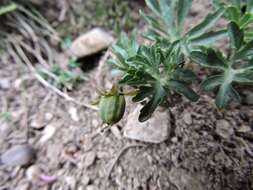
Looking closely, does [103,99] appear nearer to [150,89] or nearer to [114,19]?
[150,89]

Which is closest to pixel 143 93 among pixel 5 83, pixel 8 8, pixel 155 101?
pixel 155 101

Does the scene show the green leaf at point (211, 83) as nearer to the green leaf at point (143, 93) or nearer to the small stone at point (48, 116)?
the green leaf at point (143, 93)

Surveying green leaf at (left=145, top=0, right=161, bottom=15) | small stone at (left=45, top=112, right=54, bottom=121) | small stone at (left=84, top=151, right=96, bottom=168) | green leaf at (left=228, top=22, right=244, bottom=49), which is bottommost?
small stone at (left=84, top=151, right=96, bottom=168)

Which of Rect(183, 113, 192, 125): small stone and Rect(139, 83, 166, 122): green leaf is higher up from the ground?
Rect(139, 83, 166, 122): green leaf

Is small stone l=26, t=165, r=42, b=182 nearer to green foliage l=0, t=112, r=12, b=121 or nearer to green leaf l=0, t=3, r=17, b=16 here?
green foliage l=0, t=112, r=12, b=121

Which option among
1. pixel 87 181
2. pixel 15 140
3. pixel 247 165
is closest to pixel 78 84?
pixel 15 140

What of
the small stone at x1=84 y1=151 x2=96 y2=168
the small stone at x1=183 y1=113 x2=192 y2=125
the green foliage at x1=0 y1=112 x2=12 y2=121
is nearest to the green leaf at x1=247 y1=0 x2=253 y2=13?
the small stone at x1=183 y1=113 x2=192 y2=125

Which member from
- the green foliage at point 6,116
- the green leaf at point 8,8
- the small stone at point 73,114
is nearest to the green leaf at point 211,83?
the small stone at point 73,114
